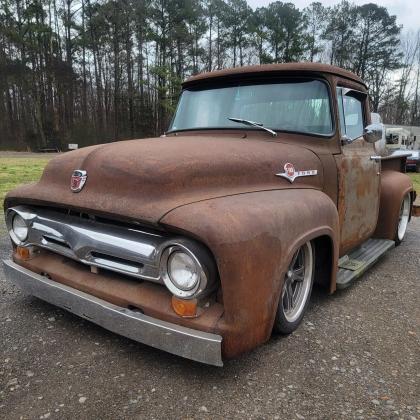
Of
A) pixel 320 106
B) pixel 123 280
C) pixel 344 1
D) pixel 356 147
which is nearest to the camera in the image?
pixel 123 280

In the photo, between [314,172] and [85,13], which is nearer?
[314,172]

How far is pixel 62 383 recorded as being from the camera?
2324 millimetres

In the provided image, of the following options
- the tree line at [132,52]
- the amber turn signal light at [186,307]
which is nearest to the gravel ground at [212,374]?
the amber turn signal light at [186,307]

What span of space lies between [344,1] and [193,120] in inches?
1940

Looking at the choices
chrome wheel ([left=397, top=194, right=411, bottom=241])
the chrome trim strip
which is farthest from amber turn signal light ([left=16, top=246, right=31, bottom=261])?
chrome wheel ([left=397, top=194, right=411, bottom=241])

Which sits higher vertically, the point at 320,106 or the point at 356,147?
the point at 320,106

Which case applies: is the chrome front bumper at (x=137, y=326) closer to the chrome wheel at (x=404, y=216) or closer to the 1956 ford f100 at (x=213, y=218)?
the 1956 ford f100 at (x=213, y=218)

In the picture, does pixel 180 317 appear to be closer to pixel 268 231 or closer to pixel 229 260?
pixel 229 260

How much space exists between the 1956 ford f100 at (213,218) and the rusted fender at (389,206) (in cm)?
97

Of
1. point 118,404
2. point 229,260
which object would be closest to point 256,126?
point 229,260

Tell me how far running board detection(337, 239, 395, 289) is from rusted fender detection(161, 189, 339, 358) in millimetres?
1089

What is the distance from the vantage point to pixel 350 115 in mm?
3842

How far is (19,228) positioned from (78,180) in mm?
730

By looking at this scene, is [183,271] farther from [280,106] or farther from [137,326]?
[280,106]
